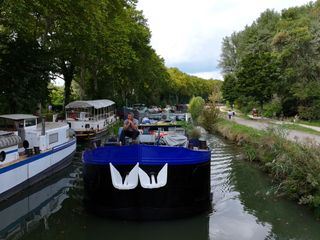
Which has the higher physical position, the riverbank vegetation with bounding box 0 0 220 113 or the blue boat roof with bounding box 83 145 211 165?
the riverbank vegetation with bounding box 0 0 220 113

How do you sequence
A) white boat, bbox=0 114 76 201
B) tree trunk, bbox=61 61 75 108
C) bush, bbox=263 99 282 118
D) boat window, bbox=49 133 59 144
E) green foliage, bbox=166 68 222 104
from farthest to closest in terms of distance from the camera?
green foliage, bbox=166 68 222 104
tree trunk, bbox=61 61 75 108
bush, bbox=263 99 282 118
boat window, bbox=49 133 59 144
white boat, bbox=0 114 76 201

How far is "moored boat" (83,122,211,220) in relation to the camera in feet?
36.6

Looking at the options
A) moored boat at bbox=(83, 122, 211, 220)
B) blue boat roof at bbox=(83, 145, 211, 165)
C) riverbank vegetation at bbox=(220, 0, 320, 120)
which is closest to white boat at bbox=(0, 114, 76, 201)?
moored boat at bbox=(83, 122, 211, 220)

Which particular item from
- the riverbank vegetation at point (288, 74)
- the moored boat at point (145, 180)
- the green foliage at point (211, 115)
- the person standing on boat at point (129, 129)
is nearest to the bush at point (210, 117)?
the green foliage at point (211, 115)

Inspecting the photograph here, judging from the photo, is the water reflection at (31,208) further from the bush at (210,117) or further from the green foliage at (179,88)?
the green foliage at (179,88)

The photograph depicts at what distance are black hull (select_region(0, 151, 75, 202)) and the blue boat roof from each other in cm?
423

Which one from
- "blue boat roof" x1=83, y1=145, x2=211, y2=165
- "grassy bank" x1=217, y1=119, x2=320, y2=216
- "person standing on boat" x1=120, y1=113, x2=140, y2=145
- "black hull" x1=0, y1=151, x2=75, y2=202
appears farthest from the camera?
"black hull" x1=0, y1=151, x2=75, y2=202

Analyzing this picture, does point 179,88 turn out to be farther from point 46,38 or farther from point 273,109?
point 46,38

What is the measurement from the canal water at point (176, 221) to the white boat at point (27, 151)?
58 cm

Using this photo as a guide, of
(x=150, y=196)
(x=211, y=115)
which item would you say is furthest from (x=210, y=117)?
(x=150, y=196)

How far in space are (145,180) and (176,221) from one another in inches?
62.5

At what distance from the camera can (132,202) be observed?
37.3 feet

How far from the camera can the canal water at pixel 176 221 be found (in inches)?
427

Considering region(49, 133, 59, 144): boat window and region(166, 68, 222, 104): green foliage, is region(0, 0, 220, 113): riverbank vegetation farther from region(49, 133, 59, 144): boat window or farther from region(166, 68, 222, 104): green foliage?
region(166, 68, 222, 104): green foliage
